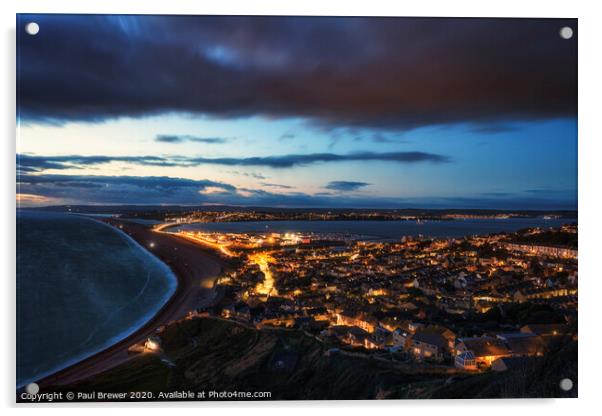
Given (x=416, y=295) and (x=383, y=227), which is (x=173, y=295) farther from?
(x=416, y=295)

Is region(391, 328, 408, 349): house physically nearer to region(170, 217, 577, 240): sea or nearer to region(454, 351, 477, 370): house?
region(454, 351, 477, 370): house

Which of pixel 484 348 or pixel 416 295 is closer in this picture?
pixel 484 348

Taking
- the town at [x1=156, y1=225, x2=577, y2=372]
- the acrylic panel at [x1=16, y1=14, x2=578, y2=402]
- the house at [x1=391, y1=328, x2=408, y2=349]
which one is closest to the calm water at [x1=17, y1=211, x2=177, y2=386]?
the acrylic panel at [x1=16, y1=14, x2=578, y2=402]

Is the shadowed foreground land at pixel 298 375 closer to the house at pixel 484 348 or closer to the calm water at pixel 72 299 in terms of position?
the house at pixel 484 348

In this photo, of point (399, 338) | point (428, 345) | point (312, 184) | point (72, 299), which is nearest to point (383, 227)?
point (312, 184)

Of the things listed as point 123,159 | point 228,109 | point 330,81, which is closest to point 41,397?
point 123,159

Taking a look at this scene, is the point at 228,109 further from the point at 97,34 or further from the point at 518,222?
the point at 518,222
